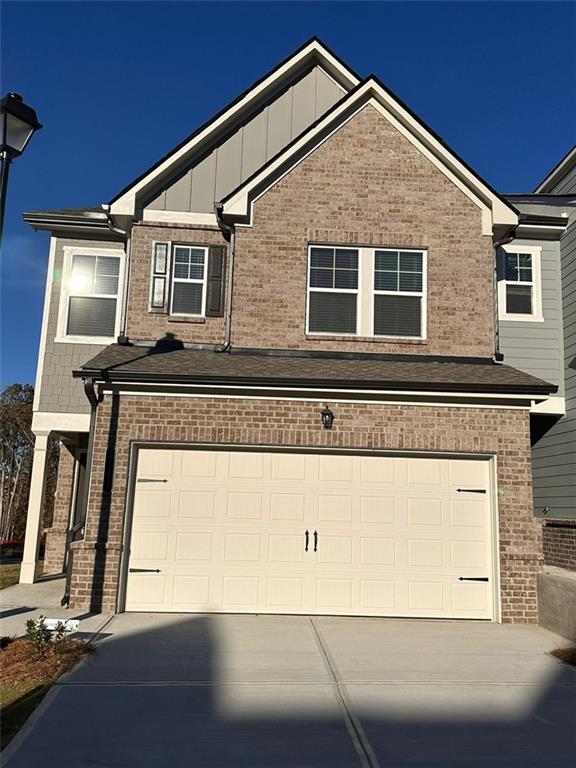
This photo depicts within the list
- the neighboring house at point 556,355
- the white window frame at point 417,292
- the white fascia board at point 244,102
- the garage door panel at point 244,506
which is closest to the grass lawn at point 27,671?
the garage door panel at point 244,506

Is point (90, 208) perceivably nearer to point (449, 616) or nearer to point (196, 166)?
point (196, 166)

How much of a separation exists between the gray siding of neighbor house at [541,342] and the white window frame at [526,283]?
0.26 ft

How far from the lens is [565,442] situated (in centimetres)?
1261

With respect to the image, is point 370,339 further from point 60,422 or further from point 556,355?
point 60,422

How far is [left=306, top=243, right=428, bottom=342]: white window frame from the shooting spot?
11.5m

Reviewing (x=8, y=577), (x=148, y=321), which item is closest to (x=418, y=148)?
(x=148, y=321)

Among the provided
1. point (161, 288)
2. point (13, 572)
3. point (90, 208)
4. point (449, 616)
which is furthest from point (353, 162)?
point (13, 572)

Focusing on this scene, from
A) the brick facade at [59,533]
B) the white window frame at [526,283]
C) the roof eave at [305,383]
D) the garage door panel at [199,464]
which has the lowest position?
the brick facade at [59,533]

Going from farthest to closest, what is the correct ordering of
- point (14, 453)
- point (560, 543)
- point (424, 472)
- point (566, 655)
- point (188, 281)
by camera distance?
point (14, 453)
point (560, 543)
point (188, 281)
point (424, 472)
point (566, 655)

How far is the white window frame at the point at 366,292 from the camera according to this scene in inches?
453

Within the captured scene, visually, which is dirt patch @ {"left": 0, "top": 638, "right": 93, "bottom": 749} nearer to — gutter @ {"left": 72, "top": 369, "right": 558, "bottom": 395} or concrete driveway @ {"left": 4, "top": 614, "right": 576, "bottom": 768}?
concrete driveway @ {"left": 4, "top": 614, "right": 576, "bottom": 768}

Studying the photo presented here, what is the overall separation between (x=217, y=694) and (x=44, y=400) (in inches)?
333

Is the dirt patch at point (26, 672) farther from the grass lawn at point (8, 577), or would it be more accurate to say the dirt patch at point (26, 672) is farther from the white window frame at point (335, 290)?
the white window frame at point (335, 290)

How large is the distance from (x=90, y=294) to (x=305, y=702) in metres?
9.63
